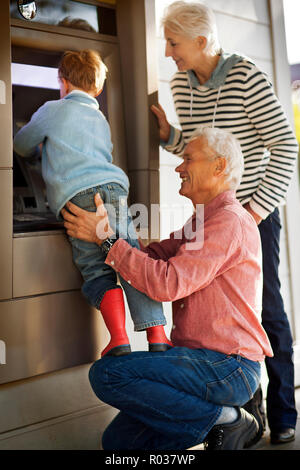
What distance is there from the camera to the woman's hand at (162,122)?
211cm

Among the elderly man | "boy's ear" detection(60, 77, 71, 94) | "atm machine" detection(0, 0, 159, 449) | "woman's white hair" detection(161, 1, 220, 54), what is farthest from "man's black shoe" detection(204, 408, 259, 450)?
"woman's white hair" detection(161, 1, 220, 54)

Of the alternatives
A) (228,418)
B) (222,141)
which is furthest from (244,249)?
(228,418)

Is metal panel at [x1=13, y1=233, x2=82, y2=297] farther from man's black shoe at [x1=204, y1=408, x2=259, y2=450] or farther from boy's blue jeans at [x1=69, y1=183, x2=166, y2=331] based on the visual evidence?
man's black shoe at [x1=204, y1=408, x2=259, y2=450]

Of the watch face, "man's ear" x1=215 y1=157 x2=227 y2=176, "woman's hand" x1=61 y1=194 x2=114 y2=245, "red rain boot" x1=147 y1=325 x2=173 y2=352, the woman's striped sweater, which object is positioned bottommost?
"red rain boot" x1=147 y1=325 x2=173 y2=352

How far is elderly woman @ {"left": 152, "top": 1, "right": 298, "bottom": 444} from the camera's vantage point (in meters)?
2.05

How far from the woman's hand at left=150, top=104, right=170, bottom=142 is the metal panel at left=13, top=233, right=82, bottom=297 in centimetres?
66

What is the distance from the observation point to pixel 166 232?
97.0 inches

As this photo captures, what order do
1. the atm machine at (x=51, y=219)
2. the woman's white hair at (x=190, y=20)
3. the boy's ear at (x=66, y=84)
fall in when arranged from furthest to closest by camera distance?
the woman's white hair at (x=190, y=20) → the boy's ear at (x=66, y=84) → the atm machine at (x=51, y=219)

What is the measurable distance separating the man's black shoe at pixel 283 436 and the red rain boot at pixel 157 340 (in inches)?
32.4

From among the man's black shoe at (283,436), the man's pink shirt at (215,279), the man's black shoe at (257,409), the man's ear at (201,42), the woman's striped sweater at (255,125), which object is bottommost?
the man's black shoe at (283,436)

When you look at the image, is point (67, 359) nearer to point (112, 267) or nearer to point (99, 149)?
point (112, 267)

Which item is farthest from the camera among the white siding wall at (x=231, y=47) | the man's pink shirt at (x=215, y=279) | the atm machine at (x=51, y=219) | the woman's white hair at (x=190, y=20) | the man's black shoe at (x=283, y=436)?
the white siding wall at (x=231, y=47)

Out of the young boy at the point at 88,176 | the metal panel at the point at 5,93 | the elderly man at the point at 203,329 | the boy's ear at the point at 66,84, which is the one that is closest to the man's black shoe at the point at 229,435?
the elderly man at the point at 203,329

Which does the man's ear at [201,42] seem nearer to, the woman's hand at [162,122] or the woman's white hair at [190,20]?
the woman's white hair at [190,20]
